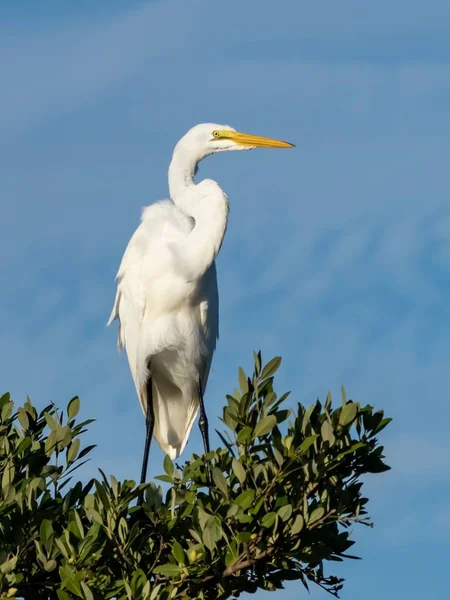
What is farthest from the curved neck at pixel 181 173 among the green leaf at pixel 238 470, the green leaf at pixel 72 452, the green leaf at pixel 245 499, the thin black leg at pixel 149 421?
the green leaf at pixel 245 499

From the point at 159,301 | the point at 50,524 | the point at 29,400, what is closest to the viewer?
the point at 50,524

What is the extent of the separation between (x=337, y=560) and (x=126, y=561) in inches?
37.4

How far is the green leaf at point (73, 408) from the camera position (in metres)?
5.06

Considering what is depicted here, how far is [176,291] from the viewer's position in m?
7.30

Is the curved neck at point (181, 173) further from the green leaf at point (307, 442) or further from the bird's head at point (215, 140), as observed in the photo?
the green leaf at point (307, 442)

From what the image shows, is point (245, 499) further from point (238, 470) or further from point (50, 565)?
point (50, 565)

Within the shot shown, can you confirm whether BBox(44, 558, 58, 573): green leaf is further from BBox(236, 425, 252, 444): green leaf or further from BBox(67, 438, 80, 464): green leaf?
BBox(236, 425, 252, 444): green leaf

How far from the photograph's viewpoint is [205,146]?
7.57 metres

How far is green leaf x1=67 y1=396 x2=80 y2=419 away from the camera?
506 cm

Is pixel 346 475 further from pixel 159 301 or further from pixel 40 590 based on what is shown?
pixel 159 301

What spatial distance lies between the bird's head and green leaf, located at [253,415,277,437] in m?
3.34

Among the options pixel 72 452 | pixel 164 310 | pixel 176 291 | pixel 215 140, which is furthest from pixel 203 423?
pixel 72 452

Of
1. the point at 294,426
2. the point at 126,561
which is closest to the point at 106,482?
the point at 126,561

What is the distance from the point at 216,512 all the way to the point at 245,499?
0.50 feet
